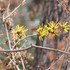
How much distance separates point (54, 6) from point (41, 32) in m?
1.21

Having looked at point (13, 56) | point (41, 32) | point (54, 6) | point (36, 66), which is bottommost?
point (36, 66)

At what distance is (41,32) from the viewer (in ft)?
6.91

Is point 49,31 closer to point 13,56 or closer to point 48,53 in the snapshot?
point 13,56

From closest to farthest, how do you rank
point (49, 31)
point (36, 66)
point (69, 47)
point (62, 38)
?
point (49, 31) → point (69, 47) → point (62, 38) → point (36, 66)

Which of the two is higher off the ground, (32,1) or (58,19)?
(32,1)

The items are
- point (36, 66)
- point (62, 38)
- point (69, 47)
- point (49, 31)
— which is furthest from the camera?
point (36, 66)

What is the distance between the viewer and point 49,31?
6.87 ft

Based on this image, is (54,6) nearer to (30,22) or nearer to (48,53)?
(48,53)

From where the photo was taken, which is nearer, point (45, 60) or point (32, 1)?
point (45, 60)

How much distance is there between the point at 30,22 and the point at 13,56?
407 centimetres

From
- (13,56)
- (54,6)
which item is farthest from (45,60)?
(13,56)

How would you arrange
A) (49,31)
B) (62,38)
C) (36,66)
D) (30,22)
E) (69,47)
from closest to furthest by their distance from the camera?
(49,31) → (69,47) → (62,38) → (36,66) → (30,22)

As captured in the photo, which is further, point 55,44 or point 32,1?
point 32,1

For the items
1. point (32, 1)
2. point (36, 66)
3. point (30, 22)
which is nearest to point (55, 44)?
point (36, 66)
